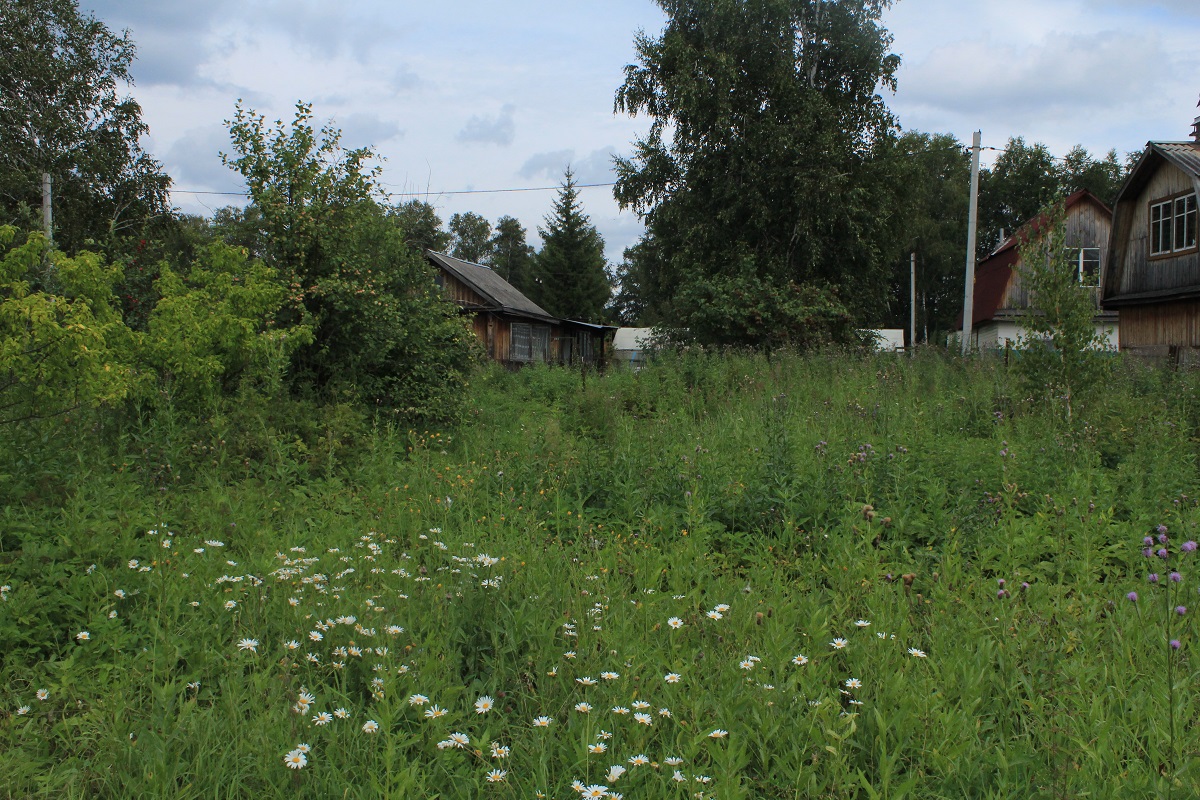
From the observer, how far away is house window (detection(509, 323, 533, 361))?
31.6 metres

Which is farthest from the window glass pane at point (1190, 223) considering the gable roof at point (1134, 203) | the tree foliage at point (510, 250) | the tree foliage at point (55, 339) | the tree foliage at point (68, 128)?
the tree foliage at point (510, 250)

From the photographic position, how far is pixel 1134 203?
2000cm

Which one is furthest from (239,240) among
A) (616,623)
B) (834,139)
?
(834,139)

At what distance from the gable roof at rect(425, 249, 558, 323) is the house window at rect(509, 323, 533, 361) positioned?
784 millimetres

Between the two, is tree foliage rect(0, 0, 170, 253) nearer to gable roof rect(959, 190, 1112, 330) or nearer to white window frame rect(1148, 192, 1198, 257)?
white window frame rect(1148, 192, 1198, 257)

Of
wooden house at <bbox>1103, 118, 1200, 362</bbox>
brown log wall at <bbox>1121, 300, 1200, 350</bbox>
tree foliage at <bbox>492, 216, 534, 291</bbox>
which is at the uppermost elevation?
tree foliage at <bbox>492, 216, 534, 291</bbox>

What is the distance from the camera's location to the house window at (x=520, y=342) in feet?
104

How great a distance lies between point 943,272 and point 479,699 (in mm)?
53174

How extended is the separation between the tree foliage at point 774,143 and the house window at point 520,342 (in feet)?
28.8

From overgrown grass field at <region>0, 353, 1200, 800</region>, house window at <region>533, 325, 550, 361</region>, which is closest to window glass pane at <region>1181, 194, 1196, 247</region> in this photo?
overgrown grass field at <region>0, 353, 1200, 800</region>

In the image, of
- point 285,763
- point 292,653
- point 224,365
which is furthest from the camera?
point 224,365

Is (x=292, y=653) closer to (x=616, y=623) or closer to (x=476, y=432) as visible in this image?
(x=616, y=623)

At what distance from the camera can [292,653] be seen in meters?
3.01

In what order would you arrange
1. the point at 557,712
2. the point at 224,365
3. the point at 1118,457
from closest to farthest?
the point at 557,712 < the point at 1118,457 < the point at 224,365
